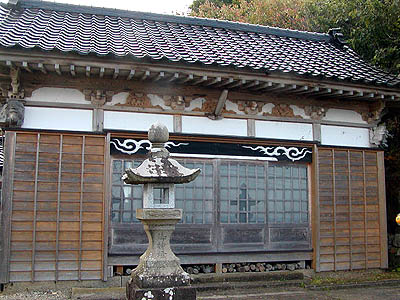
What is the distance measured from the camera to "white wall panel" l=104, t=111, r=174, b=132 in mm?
7891

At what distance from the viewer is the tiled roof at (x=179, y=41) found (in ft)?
25.2

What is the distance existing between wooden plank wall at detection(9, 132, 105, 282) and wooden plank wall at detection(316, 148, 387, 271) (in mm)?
4635

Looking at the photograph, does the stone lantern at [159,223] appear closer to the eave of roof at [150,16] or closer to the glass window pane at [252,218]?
the glass window pane at [252,218]

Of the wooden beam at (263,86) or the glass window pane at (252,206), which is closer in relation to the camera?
the wooden beam at (263,86)

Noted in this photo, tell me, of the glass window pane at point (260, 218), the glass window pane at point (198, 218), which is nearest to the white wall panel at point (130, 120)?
the glass window pane at point (198, 218)

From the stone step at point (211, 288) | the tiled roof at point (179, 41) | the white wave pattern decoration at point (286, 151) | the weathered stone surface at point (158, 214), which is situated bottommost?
the stone step at point (211, 288)

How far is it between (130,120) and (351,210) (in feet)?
16.8

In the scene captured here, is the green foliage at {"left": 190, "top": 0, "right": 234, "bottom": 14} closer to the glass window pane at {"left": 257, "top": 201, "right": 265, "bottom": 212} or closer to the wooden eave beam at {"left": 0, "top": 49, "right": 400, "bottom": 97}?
the wooden eave beam at {"left": 0, "top": 49, "right": 400, "bottom": 97}

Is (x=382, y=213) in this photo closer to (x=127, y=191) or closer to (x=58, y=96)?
(x=127, y=191)

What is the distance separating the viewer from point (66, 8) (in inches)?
425

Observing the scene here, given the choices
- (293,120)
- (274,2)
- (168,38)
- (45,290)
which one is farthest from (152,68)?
(274,2)

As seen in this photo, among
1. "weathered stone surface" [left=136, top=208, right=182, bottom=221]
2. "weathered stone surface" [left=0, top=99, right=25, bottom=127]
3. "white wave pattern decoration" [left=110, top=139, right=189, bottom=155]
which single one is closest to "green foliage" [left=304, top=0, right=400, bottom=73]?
"white wave pattern decoration" [left=110, top=139, right=189, bottom=155]

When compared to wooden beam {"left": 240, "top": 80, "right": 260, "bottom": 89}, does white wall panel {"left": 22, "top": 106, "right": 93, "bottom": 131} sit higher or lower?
lower

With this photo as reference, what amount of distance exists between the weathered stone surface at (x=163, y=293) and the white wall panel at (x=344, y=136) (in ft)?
17.1
